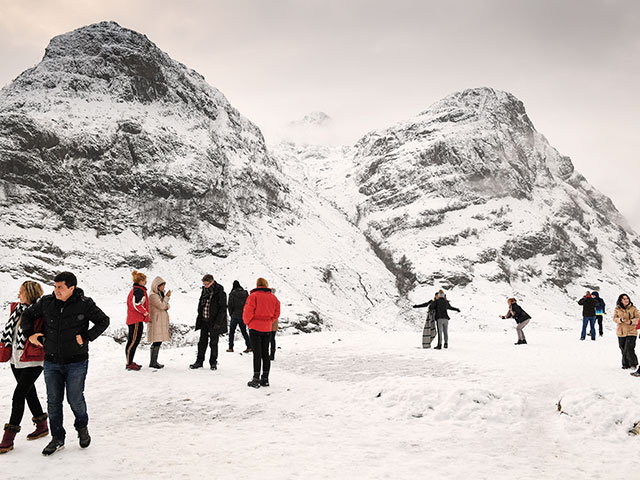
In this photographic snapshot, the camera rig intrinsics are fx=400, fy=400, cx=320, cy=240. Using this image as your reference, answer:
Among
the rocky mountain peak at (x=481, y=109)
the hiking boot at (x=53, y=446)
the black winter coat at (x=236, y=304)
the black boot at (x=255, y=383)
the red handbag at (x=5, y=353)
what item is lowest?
the black boot at (x=255, y=383)

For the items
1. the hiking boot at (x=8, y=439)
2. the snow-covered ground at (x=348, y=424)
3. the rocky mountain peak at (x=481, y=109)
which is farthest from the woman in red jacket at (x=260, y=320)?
the rocky mountain peak at (x=481, y=109)

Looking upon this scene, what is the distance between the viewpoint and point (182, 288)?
5150cm

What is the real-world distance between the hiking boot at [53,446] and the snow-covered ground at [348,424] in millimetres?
121

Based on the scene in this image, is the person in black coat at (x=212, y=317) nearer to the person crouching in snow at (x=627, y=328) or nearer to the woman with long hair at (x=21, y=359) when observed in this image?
the woman with long hair at (x=21, y=359)

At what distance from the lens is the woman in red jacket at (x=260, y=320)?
9125 millimetres

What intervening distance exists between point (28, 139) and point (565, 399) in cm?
6556

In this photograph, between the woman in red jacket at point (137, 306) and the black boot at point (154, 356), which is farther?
the black boot at point (154, 356)

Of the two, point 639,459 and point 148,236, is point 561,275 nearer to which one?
point 148,236

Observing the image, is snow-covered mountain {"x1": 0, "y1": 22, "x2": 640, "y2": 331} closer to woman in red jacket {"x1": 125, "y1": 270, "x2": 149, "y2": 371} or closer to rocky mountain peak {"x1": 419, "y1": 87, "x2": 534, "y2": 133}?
rocky mountain peak {"x1": 419, "y1": 87, "x2": 534, "y2": 133}

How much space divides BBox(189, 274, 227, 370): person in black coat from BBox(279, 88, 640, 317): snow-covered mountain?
61937 mm

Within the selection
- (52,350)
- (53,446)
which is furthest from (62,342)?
(53,446)

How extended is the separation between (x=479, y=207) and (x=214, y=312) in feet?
304

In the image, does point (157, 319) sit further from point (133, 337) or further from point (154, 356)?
point (154, 356)

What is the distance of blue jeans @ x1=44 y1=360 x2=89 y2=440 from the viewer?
537 centimetres
